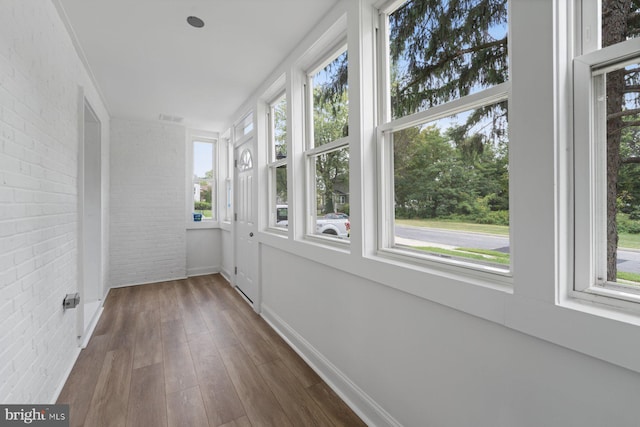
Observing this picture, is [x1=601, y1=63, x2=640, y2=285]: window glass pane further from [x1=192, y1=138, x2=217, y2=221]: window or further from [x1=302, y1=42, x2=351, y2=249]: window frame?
[x1=192, y1=138, x2=217, y2=221]: window

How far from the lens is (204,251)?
5.20 metres

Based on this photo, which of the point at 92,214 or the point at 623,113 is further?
the point at 92,214

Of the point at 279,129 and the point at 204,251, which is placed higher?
the point at 279,129

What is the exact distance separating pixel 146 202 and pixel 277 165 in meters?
2.85

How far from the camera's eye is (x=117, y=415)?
1.76 metres

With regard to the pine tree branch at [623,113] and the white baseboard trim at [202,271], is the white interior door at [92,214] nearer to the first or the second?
the white baseboard trim at [202,271]

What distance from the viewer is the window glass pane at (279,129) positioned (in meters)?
3.04

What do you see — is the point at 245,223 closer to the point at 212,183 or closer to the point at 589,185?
the point at 212,183

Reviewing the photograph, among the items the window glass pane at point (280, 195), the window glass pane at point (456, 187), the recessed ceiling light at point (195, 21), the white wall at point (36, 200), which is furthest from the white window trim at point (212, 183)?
the window glass pane at point (456, 187)

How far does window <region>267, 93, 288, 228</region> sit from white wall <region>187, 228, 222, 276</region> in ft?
7.96

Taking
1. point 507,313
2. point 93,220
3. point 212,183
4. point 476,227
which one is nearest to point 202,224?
point 212,183

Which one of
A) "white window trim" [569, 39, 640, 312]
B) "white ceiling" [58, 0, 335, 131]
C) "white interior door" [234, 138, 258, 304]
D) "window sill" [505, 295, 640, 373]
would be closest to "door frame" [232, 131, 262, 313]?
"white interior door" [234, 138, 258, 304]

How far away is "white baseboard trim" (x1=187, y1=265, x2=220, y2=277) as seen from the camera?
5062 mm

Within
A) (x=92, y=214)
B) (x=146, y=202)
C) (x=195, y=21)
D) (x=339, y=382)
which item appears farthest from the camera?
(x=146, y=202)
